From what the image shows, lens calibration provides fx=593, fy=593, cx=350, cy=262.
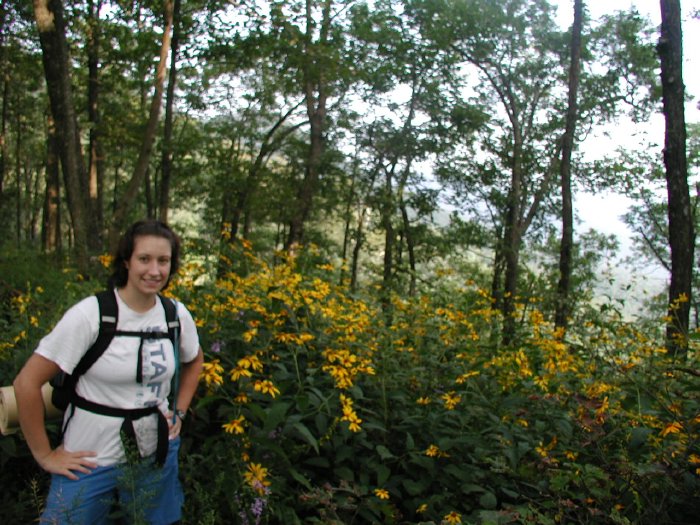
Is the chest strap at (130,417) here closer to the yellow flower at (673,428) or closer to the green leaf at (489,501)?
the green leaf at (489,501)

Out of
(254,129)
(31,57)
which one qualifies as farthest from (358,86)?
(31,57)

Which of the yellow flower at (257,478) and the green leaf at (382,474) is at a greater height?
the yellow flower at (257,478)

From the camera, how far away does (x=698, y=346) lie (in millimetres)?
3605

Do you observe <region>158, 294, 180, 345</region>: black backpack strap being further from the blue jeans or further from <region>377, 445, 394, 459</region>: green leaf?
<region>377, 445, 394, 459</region>: green leaf

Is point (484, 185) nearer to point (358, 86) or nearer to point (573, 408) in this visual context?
point (358, 86)

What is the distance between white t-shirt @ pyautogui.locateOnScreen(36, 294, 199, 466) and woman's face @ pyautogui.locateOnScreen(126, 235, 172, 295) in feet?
0.30

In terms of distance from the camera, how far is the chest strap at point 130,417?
2043mm

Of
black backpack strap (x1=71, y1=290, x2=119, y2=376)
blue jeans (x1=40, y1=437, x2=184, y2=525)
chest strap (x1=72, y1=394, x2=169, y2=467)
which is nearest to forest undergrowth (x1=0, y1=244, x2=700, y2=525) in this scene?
blue jeans (x1=40, y1=437, x2=184, y2=525)

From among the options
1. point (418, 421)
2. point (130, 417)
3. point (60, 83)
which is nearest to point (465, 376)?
point (418, 421)

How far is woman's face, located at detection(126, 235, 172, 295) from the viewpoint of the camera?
2146 mm

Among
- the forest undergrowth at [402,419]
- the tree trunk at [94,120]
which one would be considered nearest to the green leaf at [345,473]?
the forest undergrowth at [402,419]

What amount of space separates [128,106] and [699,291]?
23884mm

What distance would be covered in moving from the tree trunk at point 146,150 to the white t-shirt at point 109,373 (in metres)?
5.95

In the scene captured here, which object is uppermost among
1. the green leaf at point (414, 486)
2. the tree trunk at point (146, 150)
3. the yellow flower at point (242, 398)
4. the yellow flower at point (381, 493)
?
the tree trunk at point (146, 150)
